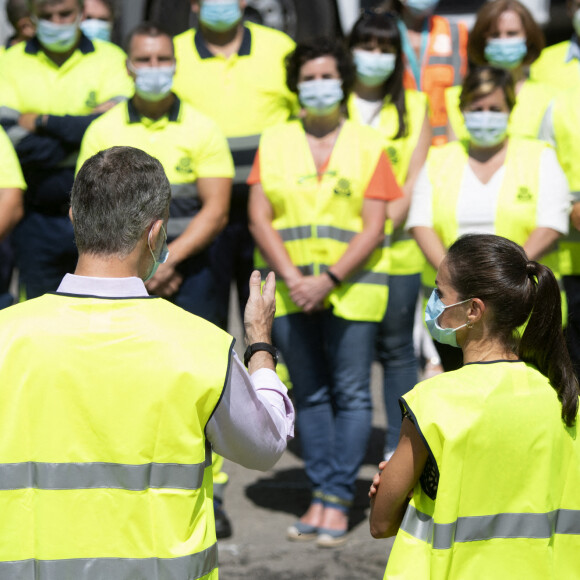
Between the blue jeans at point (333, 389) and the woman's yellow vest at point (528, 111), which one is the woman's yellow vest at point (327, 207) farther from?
the woman's yellow vest at point (528, 111)

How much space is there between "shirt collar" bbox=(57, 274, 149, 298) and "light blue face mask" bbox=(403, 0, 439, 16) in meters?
4.02

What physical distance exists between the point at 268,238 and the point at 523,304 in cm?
254

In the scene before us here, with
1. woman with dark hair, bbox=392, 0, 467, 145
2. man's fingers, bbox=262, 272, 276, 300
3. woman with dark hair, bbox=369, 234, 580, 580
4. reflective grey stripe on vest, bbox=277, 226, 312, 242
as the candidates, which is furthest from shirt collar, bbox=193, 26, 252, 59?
woman with dark hair, bbox=369, 234, 580, 580

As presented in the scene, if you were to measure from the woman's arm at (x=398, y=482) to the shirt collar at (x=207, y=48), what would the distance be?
349 centimetres

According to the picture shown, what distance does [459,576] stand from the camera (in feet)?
8.84

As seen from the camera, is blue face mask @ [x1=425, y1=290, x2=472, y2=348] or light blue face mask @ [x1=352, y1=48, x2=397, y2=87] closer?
blue face mask @ [x1=425, y1=290, x2=472, y2=348]

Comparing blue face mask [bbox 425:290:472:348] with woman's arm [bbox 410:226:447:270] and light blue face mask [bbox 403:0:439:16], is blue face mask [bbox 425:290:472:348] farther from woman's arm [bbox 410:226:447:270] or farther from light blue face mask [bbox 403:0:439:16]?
light blue face mask [bbox 403:0:439:16]

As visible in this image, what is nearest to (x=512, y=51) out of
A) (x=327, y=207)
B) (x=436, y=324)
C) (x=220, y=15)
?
(x=327, y=207)

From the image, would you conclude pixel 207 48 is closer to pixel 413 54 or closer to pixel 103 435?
pixel 413 54

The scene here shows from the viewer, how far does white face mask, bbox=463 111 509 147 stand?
499 centimetres

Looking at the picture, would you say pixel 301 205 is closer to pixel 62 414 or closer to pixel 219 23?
pixel 219 23

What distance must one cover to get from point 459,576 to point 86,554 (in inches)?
36.2

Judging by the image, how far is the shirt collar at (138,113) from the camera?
5.25 metres

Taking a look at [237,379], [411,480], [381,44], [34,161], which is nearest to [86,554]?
[237,379]
